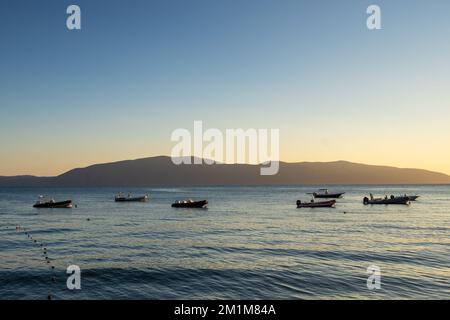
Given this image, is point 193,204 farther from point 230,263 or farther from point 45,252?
point 230,263

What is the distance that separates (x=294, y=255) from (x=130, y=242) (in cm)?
1820

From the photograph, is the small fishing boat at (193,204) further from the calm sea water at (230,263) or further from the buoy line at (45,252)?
the buoy line at (45,252)

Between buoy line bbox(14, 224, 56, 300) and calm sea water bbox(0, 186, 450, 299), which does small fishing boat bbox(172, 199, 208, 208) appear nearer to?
calm sea water bbox(0, 186, 450, 299)

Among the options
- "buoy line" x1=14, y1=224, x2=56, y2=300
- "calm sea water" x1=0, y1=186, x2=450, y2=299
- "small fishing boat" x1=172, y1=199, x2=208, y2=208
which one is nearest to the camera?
"calm sea water" x1=0, y1=186, x2=450, y2=299

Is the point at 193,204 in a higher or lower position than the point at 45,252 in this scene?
Result: lower

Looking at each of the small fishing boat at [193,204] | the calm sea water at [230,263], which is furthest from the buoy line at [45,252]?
the small fishing boat at [193,204]

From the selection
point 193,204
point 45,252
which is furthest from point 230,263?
point 193,204

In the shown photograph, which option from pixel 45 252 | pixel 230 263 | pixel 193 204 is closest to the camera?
pixel 230 263

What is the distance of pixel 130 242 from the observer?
4056 cm

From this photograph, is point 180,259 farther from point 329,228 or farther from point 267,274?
point 329,228

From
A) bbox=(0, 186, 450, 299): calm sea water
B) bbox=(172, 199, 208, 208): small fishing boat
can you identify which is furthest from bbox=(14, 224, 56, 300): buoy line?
bbox=(172, 199, 208, 208): small fishing boat
